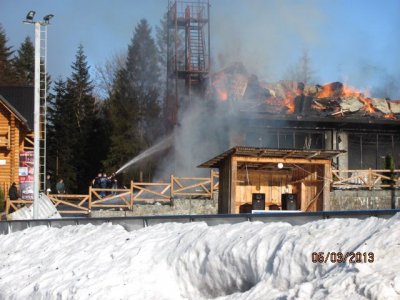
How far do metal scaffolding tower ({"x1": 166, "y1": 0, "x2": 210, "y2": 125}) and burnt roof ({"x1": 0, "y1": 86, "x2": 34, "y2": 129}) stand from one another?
8.52 metres

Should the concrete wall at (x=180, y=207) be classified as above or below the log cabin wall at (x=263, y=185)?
below

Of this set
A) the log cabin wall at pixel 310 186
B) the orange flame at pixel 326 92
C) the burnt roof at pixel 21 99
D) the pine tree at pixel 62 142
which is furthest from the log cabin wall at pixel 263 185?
the pine tree at pixel 62 142

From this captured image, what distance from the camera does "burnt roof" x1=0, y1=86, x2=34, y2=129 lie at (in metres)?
46.3

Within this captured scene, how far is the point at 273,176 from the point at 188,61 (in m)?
22.0

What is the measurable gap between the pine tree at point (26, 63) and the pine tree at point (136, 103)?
48.0 ft

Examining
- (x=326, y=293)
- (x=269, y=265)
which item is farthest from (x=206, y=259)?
(x=326, y=293)

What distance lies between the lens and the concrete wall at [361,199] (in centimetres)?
3247

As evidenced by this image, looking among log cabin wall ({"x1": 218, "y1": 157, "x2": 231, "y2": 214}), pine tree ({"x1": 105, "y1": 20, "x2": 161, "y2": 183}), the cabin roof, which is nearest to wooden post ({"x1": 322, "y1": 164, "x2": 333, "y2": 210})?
log cabin wall ({"x1": 218, "y1": 157, "x2": 231, "y2": 214})

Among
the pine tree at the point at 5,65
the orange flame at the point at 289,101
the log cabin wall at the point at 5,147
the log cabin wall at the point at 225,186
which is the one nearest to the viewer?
the log cabin wall at the point at 225,186

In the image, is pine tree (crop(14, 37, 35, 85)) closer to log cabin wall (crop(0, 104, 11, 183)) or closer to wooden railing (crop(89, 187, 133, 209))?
log cabin wall (crop(0, 104, 11, 183))

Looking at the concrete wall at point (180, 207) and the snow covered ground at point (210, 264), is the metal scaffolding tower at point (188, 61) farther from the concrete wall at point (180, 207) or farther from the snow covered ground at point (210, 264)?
the snow covered ground at point (210, 264)

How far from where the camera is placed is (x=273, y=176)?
27.2 metres

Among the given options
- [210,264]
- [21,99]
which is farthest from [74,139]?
[210,264]

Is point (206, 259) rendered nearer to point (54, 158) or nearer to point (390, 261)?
point (390, 261)
